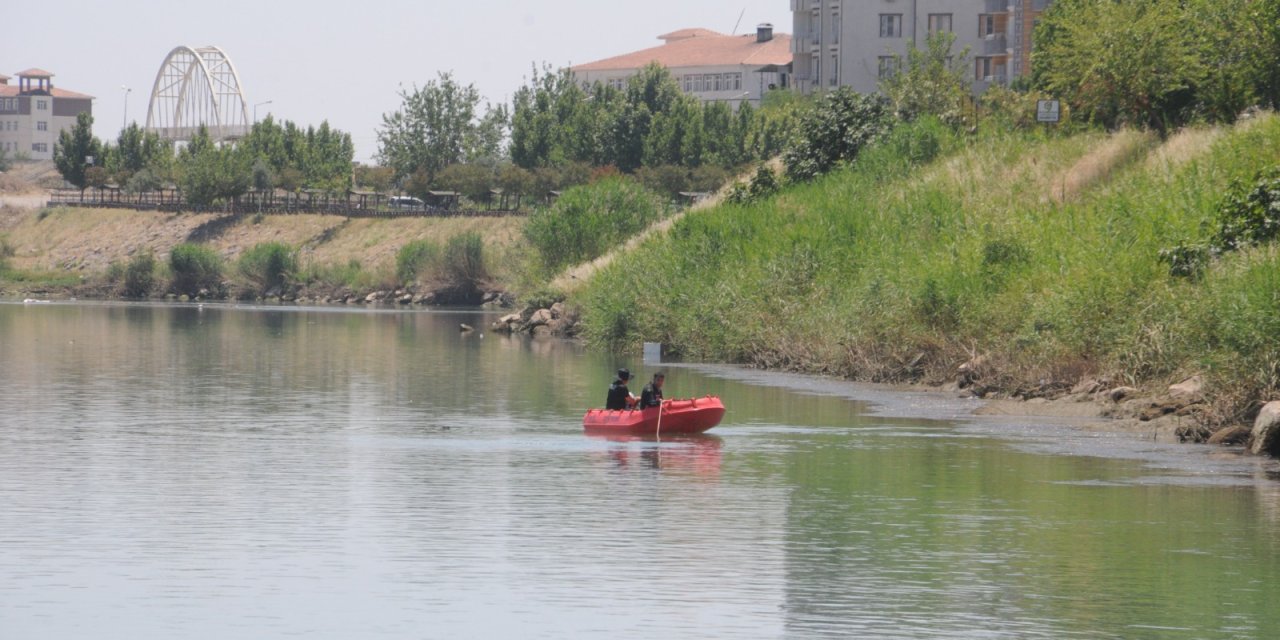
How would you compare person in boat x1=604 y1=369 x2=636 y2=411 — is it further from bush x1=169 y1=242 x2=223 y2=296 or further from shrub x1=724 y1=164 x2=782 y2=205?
bush x1=169 y1=242 x2=223 y2=296

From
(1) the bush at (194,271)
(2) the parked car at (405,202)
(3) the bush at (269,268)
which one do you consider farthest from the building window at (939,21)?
(1) the bush at (194,271)

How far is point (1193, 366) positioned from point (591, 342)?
3841cm

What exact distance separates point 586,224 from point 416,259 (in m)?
41.0

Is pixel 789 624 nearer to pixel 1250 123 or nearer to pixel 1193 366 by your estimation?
pixel 1193 366

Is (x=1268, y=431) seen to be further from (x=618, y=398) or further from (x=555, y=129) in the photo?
(x=555, y=129)

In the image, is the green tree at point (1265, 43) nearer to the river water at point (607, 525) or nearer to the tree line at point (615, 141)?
the river water at point (607, 525)

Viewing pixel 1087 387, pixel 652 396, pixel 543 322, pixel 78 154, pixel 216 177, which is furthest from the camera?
pixel 78 154

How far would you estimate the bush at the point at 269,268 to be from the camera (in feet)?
472

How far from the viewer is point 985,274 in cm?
5359

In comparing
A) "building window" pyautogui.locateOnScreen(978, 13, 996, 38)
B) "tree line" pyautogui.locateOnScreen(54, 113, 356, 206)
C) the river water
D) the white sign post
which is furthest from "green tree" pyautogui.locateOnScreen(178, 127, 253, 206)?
the river water

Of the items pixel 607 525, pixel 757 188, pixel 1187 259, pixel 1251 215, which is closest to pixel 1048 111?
pixel 757 188

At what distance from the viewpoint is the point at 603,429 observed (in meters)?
41.3

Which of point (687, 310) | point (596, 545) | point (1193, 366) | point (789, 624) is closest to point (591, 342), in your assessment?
point (687, 310)

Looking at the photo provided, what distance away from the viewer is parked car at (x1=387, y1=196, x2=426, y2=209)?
168 m
